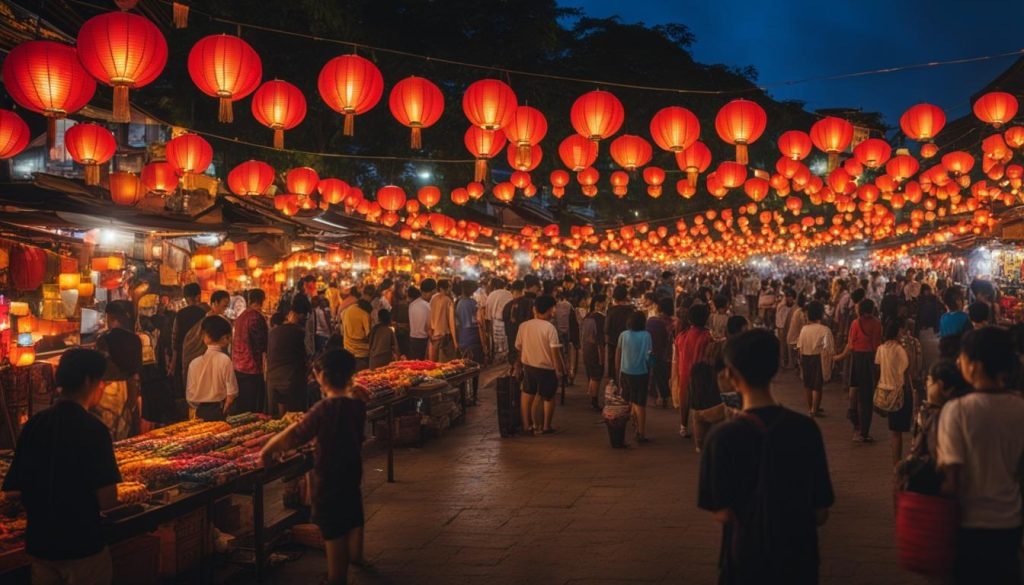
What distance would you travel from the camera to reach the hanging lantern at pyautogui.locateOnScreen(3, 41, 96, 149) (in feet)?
26.5

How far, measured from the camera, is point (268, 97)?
34.1 ft

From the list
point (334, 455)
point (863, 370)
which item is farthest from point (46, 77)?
point (863, 370)

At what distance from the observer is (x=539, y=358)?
10977mm

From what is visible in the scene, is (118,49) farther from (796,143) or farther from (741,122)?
(796,143)

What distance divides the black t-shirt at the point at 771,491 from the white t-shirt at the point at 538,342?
7.11 metres

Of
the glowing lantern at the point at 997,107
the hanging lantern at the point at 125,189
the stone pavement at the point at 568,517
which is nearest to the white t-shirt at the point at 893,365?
the stone pavement at the point at 568,517

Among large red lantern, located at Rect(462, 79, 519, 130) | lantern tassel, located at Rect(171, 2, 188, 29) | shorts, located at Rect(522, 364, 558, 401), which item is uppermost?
lantern tassel, located at Rect(171, 2, 188, 29)

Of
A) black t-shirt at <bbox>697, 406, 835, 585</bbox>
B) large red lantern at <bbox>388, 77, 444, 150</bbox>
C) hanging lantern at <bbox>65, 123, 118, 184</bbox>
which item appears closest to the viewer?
black t-shirt at <bbox>697, 406, 835, 585</bbox>

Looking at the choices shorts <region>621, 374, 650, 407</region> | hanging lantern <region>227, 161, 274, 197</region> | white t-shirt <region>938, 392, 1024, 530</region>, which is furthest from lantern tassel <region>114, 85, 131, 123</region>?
white t-shirt <region>938, 392, 1024, 530</region>

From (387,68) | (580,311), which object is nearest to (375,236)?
(387,68)

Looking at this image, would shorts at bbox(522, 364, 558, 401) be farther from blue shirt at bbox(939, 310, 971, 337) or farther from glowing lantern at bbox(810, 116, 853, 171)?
glowing lantern at bbox(810, 116, 853, 171)

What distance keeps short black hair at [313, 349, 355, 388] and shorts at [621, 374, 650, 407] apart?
603 cm

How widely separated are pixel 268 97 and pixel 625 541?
7167mm

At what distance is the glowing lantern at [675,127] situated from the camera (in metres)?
12.0
